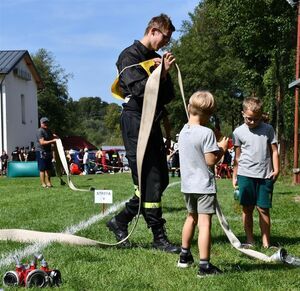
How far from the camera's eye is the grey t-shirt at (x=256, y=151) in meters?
5.85

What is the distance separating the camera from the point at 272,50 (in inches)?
1085

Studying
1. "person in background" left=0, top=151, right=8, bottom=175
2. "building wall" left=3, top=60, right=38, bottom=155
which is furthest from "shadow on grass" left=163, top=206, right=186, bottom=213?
"building wall" left=3, top=60, right=38, bottom=155

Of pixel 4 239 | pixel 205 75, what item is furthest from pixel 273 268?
pixel 205 75

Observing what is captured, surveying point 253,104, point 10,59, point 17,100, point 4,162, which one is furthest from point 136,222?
point 17,100

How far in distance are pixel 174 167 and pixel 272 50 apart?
290 inches

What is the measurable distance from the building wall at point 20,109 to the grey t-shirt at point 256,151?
137 ft

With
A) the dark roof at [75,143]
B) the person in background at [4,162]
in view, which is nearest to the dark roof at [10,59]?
the person in background at [4,162]

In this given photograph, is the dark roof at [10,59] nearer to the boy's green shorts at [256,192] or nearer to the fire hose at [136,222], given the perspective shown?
the fire hose at [136,222]

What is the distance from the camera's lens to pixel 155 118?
5.38 metres

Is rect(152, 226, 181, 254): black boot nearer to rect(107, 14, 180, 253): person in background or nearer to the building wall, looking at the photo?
rect(107, 14, 180, 253): person in background

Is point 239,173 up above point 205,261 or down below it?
above

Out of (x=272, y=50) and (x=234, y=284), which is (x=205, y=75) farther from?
(x=234, y=284)

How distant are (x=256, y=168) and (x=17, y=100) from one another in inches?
1767

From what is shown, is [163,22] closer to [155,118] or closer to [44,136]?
[155,118]
